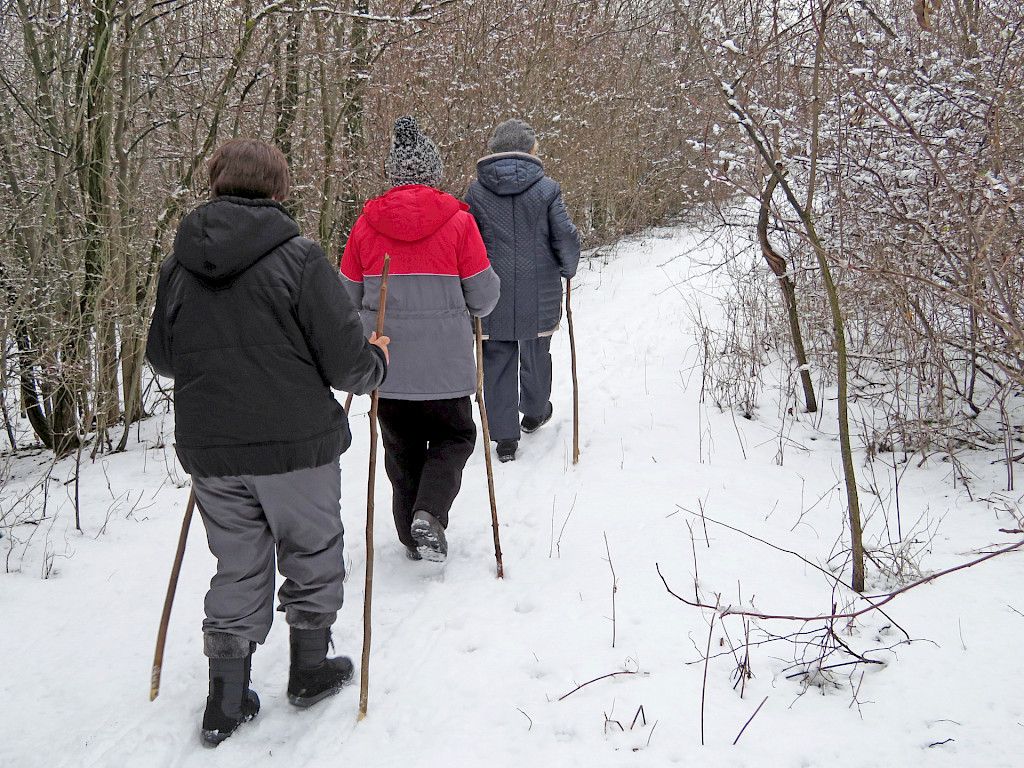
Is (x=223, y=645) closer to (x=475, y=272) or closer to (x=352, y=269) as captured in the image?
(x=352, y=269)

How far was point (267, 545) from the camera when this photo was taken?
2.61m

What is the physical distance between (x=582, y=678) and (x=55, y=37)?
586cm

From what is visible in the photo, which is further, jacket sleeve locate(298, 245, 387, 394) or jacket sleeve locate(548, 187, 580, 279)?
jacket sleeve locate(548, 187, 580, 279)

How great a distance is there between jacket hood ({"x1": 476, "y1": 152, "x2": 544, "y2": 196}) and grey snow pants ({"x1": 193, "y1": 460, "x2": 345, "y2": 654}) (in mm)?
2608

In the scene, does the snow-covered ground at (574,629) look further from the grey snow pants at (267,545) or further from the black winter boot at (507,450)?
the grey snow pants at (267,545)

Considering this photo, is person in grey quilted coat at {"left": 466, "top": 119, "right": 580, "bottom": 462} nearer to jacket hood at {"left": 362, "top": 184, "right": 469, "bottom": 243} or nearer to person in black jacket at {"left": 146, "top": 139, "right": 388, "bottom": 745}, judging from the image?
jacket hood at {"left": 362, "top": 184, "right": 469, "bottom": 243}

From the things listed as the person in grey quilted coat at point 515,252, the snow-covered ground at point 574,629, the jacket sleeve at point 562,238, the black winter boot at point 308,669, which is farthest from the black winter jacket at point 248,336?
the jacket sleeve at point 562,238

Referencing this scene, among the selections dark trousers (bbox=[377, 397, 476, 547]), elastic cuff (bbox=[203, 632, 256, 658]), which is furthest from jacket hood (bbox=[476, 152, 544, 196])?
elastic cuff (bbox=[203, 632, 256, 658])

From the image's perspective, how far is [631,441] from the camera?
5.28 meters

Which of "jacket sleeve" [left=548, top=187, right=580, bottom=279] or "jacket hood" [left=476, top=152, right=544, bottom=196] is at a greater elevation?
"jacket hood" [left=476, top=152, right=544, bottom=196]

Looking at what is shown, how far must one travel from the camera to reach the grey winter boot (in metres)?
3.46

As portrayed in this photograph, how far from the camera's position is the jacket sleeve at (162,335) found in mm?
2471

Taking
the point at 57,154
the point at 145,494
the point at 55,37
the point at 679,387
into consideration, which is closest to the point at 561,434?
the point at 679,387

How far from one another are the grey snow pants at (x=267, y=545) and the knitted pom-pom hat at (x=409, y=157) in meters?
1.53
